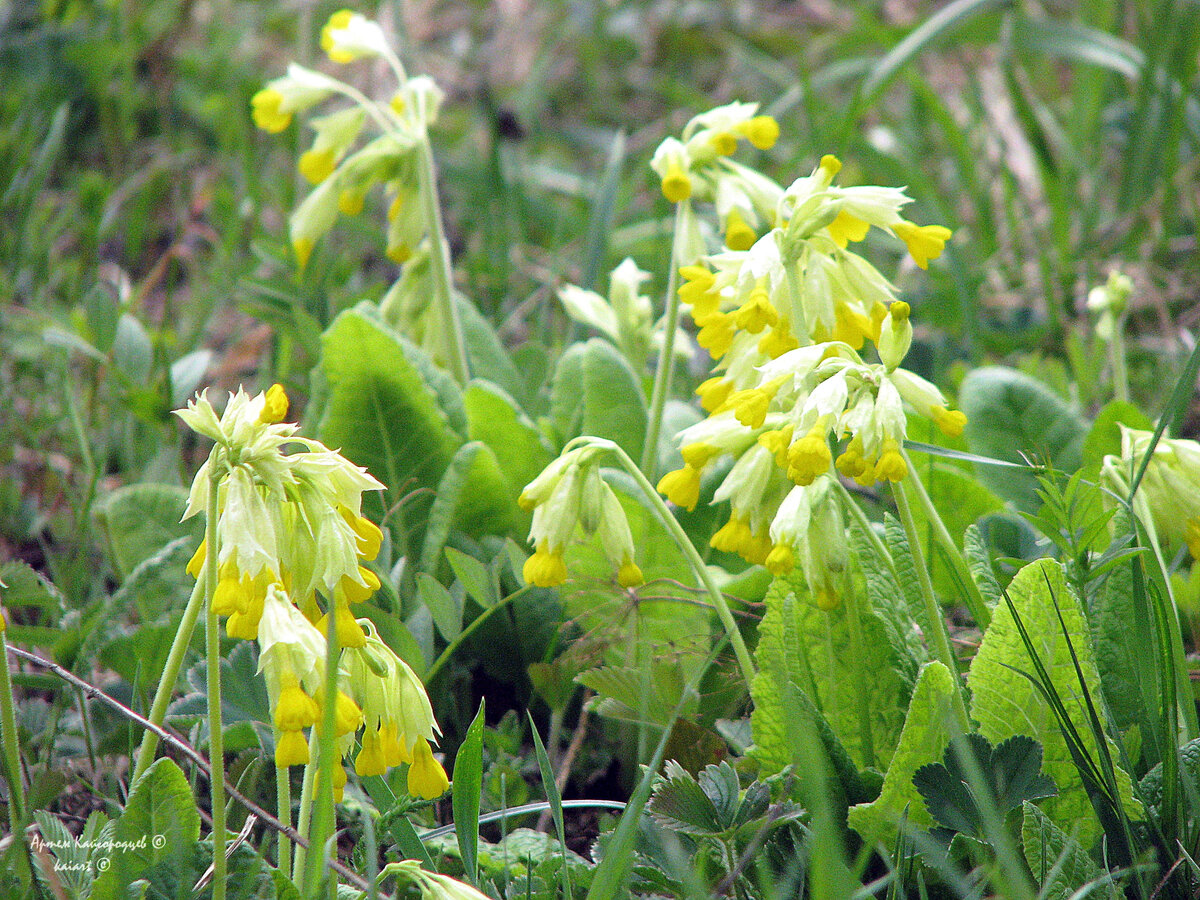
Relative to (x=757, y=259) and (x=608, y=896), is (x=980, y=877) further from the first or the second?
(x=757, y=259)

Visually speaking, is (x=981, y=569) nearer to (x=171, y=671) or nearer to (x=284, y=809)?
(x=284, y=809)

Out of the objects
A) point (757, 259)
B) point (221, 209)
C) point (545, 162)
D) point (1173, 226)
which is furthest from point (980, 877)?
point (545, 162)

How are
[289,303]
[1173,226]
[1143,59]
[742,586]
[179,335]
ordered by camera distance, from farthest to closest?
[1143,59]
[1173,226]
[179,335]
[289,303]
[742,586]

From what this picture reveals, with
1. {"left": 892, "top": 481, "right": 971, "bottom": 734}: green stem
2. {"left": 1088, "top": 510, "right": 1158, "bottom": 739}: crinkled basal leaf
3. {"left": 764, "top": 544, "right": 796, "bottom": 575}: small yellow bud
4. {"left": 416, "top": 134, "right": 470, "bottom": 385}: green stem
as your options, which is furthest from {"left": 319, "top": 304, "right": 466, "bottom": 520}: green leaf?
{"left": 1088, "top": 510, "right": 1158, "bottom": 739}: crinkled basal leaf

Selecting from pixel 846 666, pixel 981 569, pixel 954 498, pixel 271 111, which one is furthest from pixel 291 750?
pixel 271 111

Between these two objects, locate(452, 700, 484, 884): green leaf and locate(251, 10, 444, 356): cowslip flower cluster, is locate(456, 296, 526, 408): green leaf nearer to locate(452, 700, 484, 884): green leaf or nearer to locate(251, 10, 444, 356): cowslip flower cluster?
locate(251, 10, 444, 356): cowslip flower cluster

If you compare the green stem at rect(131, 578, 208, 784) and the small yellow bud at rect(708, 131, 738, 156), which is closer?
the green stem at rect(131, 578, 208, 784)

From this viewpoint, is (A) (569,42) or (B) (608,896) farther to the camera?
(A) (569,42)

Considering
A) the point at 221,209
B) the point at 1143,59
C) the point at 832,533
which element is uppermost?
the point at 1143,59
